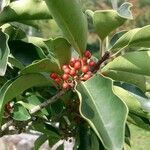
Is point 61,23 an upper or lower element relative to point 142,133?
upper

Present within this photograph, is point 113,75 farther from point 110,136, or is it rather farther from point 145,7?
point 145,7

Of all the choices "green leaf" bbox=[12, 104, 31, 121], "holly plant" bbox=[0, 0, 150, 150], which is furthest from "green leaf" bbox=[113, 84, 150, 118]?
"green leaf" bbox=[12, 104, 31, 121]

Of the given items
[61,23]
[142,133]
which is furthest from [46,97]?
[142,133]

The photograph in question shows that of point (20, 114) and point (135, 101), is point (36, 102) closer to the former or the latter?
point (20, 114)

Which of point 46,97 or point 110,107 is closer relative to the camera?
point 110,107

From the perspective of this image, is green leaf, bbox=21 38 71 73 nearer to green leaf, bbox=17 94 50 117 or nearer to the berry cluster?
the berry cluster

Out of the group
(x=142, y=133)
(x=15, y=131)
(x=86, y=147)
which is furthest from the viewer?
(x=142, y=133)

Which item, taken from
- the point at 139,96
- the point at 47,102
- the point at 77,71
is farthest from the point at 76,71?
the point at 139,96
